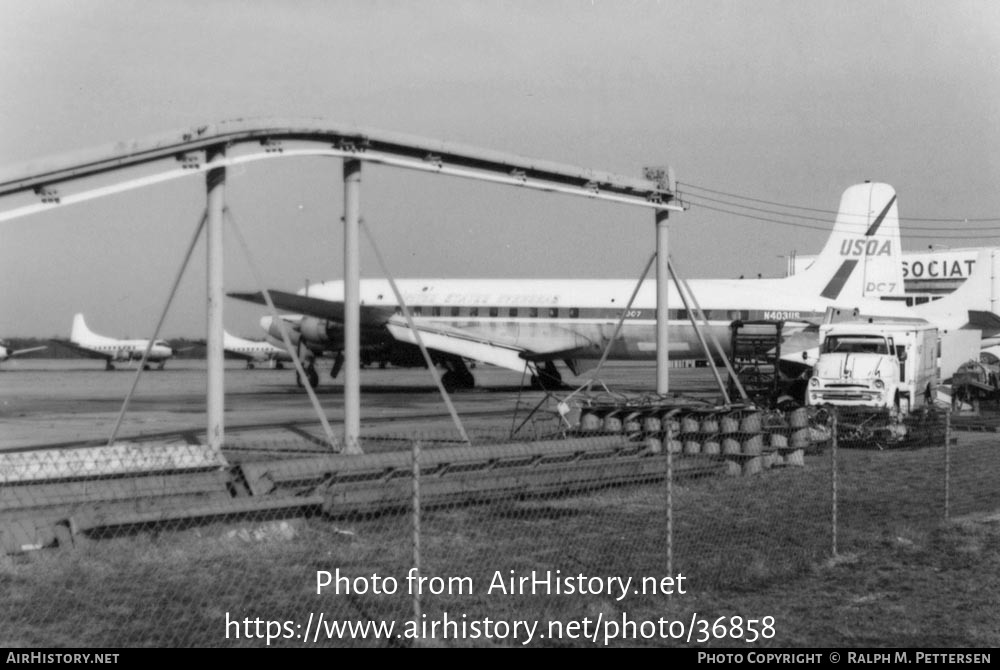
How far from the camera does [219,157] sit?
1352 centimetres

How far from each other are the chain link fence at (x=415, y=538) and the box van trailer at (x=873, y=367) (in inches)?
302

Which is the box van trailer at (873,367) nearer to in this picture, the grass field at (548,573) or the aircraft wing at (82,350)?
the grass field at (548,573)

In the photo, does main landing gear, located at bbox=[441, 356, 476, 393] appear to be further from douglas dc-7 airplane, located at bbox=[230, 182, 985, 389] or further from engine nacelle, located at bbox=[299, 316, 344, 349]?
engine nacelle, located at bbox=[299, 316, 344, 349]

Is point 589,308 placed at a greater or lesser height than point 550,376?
greater

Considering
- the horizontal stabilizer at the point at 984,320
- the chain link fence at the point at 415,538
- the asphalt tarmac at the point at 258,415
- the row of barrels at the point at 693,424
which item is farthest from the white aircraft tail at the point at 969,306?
the chain link fence at the point at 415,538

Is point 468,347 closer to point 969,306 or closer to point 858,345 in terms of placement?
point 858,345

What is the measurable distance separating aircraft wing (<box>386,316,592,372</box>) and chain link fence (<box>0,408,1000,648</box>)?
19.8 m

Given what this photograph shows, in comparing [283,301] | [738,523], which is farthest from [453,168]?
[283,301]

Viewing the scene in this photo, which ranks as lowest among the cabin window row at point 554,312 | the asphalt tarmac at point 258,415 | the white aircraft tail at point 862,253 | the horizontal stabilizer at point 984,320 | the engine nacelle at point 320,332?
the asphalt tarmac at point 258,415

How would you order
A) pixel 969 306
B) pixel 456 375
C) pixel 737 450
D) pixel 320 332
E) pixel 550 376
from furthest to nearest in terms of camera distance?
pixel 456 375
pixel 550 376
pixel 320 332
pixel 969 306
pixel 737 450

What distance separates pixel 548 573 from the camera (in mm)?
9492

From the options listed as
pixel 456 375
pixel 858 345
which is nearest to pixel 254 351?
pixel 456 375

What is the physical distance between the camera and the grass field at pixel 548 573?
7.87 metres

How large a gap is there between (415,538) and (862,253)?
1399 inches
